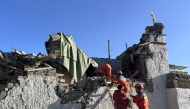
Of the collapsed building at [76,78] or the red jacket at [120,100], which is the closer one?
the red jacket at [120,100]

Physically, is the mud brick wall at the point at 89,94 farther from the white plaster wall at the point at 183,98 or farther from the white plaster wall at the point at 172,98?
the white plaster wall at the point at 183,98

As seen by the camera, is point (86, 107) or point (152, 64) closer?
point (86, 107)

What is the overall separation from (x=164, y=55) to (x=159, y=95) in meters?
2.03

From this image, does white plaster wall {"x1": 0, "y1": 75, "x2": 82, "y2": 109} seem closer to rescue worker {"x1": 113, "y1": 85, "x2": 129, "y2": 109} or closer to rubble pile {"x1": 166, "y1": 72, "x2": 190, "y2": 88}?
rescue worker {"x1": 113, "y1": 85, "x2": 129, "y2": 109}

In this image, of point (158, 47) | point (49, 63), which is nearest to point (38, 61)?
point (49, 63)

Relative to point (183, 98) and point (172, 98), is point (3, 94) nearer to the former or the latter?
point (172, 98)

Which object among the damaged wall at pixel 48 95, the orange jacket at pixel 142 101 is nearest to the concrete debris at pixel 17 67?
the damaged wall at pixel 48 95

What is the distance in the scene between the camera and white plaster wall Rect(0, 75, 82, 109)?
8.04 metres

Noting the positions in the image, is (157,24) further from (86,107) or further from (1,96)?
(1,96)

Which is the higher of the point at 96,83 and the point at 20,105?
the point at 96,83

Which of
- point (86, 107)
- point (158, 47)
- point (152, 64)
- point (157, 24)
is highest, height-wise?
point (157, 24)

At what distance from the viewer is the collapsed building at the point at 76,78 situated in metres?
8.28

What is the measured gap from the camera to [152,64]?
10844 mm

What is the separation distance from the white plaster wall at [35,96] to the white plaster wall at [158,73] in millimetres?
3626
